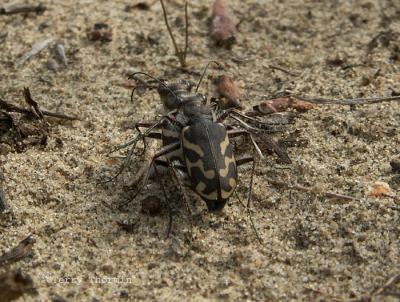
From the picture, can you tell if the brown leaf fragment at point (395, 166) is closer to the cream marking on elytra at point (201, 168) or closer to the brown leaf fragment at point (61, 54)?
the cream marking on elytra at point (201, 168)

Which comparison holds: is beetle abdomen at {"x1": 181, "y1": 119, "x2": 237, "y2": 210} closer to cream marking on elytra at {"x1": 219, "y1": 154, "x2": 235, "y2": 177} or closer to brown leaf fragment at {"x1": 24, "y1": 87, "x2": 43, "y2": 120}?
cream marking on elytra at {"x1": 219, "y1": 154, "x2": 235, "y2": 177}

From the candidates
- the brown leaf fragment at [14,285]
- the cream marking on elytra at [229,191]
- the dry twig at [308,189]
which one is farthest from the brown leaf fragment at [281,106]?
the brown leaf fragment at [14,285]

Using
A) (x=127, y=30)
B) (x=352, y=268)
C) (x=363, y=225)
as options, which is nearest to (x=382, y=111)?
(x=363, y=225)

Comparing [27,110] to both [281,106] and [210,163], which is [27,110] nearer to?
[210,163]

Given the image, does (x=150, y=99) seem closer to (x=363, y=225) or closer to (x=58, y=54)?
(x=58, y=54)

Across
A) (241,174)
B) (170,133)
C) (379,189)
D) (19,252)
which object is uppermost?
(170,133)

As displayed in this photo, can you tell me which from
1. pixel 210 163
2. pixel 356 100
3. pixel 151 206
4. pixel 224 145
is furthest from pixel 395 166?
pixel 151 206

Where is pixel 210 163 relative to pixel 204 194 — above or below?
above
